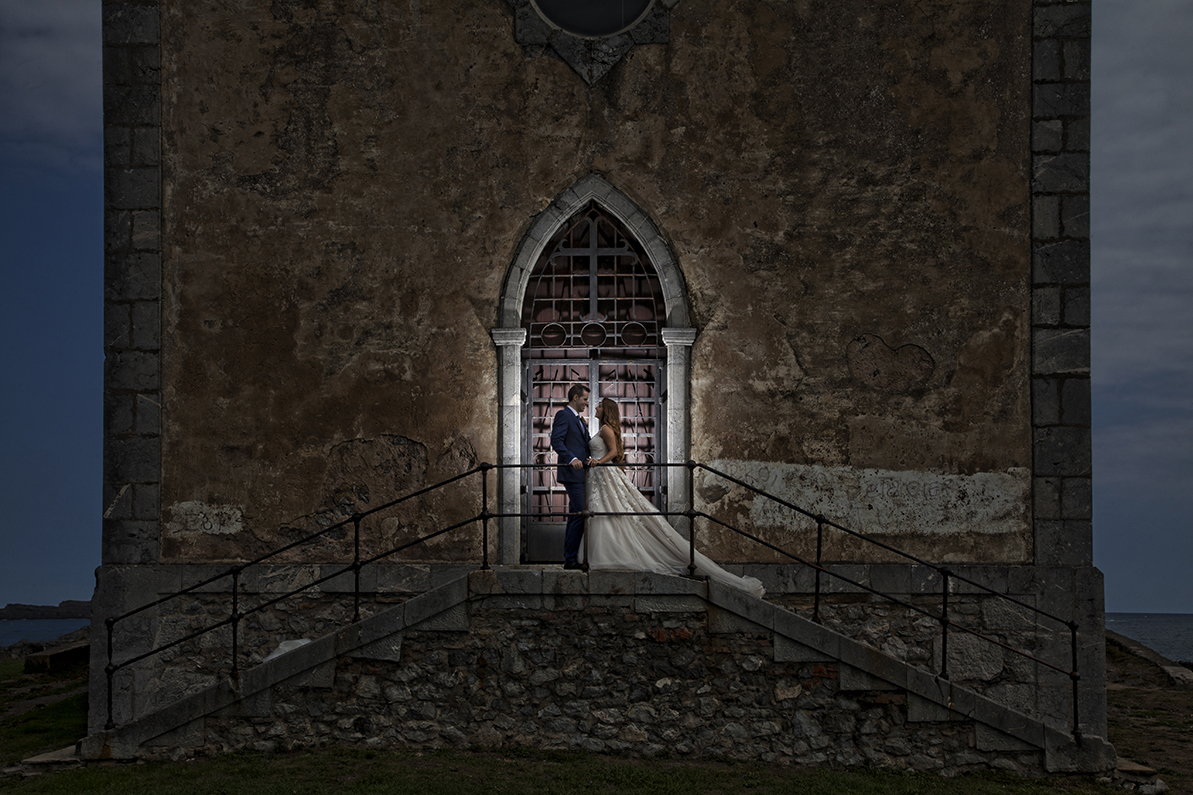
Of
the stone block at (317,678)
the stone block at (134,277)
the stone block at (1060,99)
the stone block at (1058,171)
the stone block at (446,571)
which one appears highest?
the stone block at (1060,99)

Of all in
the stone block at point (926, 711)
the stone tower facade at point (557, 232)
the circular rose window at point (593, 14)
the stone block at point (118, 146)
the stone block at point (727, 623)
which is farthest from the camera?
the circular rose window at point (593, 14)

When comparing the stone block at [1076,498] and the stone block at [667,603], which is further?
the stone block at [1076,498]

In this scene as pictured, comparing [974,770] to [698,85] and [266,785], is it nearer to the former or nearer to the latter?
[266,785]

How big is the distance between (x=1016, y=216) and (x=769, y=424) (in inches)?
118

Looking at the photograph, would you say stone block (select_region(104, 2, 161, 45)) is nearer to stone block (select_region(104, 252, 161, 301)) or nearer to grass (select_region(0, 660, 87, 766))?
stone block (select_region(104, 252, 161, 301))

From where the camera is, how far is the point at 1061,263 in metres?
8.73

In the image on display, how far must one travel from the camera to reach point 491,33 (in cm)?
905

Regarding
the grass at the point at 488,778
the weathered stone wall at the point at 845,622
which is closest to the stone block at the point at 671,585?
the grass at the point at 488,778

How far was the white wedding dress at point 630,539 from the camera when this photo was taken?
7.51 metres

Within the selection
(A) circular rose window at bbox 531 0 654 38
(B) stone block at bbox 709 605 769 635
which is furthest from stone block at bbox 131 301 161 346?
(B) stone block at bbox 709 605 769 635

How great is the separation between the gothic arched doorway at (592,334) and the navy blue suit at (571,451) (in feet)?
2.53

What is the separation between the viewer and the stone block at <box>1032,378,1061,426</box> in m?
8.64

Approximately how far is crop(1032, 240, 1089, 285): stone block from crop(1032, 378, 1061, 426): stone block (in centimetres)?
94

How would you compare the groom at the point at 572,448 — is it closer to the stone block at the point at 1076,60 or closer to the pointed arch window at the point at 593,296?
the pointed arch window at the point at 593,296
